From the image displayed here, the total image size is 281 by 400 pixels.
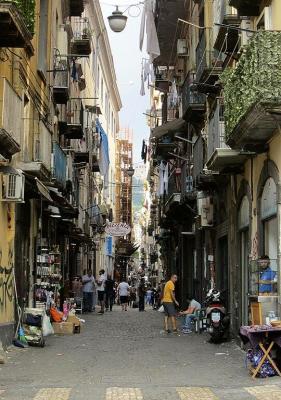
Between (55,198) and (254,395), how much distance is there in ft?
40.3

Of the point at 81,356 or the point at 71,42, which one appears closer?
the point at 81,356

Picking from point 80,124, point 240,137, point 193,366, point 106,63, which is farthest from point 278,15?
point 106,63

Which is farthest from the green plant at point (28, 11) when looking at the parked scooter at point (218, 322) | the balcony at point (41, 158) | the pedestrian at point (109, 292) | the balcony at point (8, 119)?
the pedestrian at point (109, 292)

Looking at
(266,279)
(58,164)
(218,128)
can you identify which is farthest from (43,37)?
(266,279)

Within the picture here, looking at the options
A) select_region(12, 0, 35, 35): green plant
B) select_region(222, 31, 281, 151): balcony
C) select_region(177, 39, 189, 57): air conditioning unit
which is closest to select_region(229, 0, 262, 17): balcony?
select_region(222, 31, 281, 151): balcony

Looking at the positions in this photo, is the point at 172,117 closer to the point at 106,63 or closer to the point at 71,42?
the point at 71,42

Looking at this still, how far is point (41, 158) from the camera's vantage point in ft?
61.0

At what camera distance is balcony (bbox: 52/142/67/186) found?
67.8ft

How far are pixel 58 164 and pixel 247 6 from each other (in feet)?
27.8

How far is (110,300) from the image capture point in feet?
109

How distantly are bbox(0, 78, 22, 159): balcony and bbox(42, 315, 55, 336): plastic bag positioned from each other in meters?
4.81

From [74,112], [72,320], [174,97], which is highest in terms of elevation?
[174,97]

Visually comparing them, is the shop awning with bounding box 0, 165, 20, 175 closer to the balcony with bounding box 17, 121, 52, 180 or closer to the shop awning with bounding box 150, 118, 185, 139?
the balcony with bounding box 17, 121, 52, 180

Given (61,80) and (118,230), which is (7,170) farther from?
(118,230)
